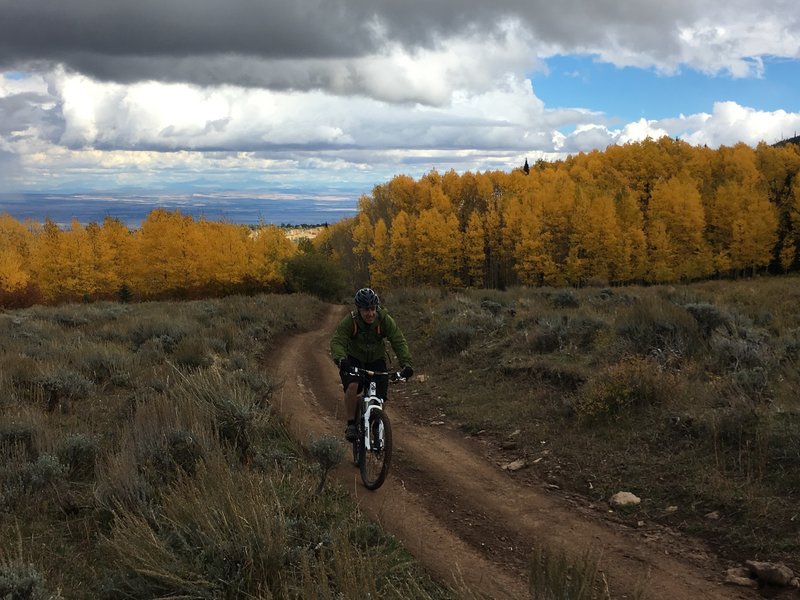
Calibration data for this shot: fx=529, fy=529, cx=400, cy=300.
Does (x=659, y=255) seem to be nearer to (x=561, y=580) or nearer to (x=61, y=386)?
(x=61, y=386)

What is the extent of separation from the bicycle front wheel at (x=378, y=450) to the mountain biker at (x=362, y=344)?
1.31ft

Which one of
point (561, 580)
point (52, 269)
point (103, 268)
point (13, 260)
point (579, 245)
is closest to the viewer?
point (561, 580)

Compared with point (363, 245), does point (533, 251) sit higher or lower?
higher

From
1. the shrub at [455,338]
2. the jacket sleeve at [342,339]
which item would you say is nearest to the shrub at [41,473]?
the jacket sleeve at [342,339]

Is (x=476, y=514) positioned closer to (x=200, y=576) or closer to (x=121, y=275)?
(x=200, y=576)

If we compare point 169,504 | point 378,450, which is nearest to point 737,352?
point 378,450

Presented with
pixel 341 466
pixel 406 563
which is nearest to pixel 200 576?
pixel 406 563

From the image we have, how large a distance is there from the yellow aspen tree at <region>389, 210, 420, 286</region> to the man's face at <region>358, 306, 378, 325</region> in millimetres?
51863

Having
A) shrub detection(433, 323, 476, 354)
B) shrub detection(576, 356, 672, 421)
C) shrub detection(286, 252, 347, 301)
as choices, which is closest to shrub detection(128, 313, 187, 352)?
shrub detection(433, 323, 476, 354)

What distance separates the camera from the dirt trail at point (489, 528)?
4.71 metres

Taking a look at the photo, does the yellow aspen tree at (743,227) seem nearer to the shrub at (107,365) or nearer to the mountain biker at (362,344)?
the mountain biker at (362,344)

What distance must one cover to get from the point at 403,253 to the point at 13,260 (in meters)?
43.9

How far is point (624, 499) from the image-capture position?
612 centimetres

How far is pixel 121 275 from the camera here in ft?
181
